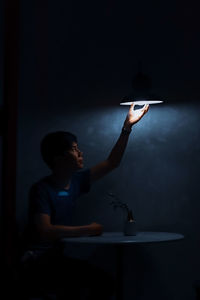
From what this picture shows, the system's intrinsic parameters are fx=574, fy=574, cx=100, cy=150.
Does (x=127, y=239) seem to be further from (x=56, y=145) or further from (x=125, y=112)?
(x=125, y=112)

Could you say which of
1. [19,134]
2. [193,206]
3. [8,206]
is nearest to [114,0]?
[19,134]

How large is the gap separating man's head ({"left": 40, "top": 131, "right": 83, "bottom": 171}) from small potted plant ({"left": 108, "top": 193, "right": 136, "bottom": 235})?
1.18 ft

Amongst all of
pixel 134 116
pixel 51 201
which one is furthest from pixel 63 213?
pixel 134 116

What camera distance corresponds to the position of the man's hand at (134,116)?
335 cm

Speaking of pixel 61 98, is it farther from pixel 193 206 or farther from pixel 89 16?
pixel 193 206

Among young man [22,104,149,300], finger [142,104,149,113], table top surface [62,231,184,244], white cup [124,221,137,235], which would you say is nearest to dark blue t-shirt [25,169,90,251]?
young man [22,104,149,300]

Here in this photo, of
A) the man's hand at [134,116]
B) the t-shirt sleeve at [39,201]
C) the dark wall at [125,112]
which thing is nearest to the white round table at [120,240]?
the t-shirt sleeve at [39,201]

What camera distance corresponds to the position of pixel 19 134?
3607mm

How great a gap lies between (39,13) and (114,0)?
483 millimetres

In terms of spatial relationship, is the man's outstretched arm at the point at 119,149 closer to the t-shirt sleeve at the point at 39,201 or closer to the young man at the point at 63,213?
the young man at the point at 63,213

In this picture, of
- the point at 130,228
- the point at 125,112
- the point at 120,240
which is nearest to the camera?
the point at 120,240

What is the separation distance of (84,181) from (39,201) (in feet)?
1.42

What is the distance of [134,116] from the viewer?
336 cm

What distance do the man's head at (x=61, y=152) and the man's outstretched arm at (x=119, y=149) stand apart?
0.64 ft
